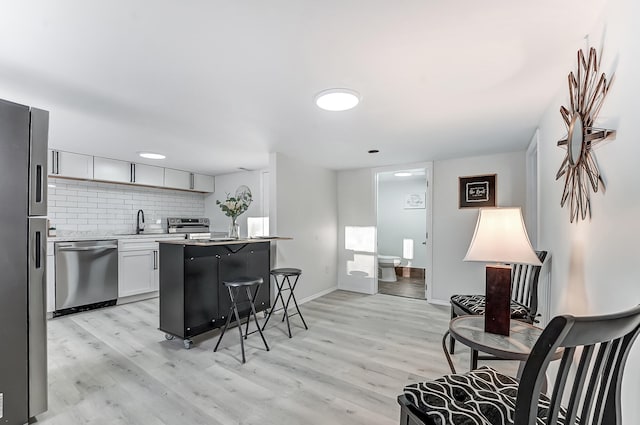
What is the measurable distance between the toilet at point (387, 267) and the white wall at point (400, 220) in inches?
32.3

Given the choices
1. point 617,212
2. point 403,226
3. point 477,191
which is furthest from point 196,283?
point 403,226

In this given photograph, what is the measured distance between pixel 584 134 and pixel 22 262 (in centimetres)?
308

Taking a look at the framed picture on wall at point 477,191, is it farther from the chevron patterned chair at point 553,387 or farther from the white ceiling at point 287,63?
the chevron patterned chair at point 553,387

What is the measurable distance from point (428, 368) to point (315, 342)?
3.63 feet

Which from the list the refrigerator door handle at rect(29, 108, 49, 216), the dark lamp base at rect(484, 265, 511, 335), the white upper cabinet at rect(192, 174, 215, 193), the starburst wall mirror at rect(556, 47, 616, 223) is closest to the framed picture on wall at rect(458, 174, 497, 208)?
the starburst wall mirror at rect(556, 47, 616, 223)

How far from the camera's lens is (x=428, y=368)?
97.0 inches

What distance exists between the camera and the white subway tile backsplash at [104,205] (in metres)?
4.29

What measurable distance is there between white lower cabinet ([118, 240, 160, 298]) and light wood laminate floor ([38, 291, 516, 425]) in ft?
2.11

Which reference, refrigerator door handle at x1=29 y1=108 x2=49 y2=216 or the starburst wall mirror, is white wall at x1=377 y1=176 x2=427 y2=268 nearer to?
the starburst wall mirror

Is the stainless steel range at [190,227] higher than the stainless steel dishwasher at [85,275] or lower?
higher

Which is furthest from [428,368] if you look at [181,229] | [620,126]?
[181,229]

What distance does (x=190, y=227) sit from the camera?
18.9 feet

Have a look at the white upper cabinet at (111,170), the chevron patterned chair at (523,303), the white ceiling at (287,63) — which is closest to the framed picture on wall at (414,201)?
the white ceiling at (287,63)

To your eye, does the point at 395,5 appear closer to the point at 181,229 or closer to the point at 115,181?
the point at 115,181
